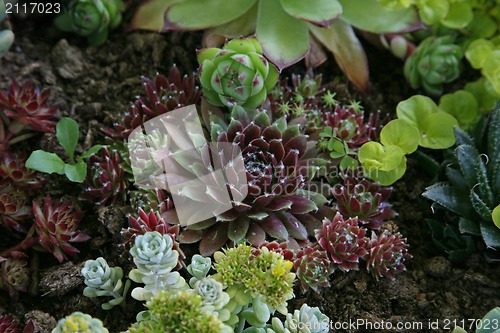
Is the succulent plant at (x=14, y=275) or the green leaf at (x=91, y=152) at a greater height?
the green leaf at (x=91, y=152)

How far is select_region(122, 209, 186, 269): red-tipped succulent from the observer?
159 centimetres

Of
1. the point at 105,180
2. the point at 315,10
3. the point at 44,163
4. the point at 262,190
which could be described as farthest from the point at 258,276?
the point at 315,10

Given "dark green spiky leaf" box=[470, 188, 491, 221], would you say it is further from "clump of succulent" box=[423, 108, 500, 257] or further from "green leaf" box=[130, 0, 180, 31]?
"green leaf" box=[130, 0, 180, 31]

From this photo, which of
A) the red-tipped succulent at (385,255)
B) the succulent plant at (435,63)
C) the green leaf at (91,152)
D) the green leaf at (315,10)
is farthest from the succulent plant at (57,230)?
the succulent plant at (435,63)

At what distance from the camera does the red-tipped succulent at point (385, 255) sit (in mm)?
1702

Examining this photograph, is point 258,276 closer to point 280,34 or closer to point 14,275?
point 14,275

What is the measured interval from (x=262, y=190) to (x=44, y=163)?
647mm

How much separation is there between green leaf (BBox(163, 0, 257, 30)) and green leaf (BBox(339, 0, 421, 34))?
1.19 ft

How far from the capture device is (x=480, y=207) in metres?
1.73

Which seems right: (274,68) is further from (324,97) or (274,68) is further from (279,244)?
(279,244)

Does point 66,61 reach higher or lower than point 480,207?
higher

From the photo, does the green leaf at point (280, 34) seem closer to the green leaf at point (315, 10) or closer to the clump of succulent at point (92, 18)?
the green leaf at point (315, 10)

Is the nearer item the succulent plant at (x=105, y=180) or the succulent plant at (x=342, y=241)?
the succulent plant at (x=342, y=241)

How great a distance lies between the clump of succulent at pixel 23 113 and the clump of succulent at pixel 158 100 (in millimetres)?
210
